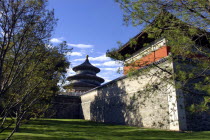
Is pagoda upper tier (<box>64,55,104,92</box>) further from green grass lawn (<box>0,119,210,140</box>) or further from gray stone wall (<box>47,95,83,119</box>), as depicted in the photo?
green grass lawn (<box>0,119,210,140</box>)

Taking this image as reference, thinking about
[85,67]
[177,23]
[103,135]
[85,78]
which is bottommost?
[103,135]

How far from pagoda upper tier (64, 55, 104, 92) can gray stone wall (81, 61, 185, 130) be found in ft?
18.4

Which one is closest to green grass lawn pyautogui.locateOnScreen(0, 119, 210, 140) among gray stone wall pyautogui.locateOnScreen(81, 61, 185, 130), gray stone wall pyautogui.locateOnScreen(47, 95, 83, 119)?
gray stone wall pyautogui.locateOnScreen(81, 61, 185, 130)

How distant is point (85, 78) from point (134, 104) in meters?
15.7

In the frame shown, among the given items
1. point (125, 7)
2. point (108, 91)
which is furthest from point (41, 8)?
point (108, 91)

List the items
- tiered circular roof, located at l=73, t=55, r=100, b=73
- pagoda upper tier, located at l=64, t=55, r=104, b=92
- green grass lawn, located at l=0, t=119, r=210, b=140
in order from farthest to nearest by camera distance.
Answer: tiered circular roof, located at l=73, t=55, r=100, b=73, pagoda upper tier, located at l=64, t=55, r=104, b=92, green grass lawn, located at l=0, t=119, r=210, b=140

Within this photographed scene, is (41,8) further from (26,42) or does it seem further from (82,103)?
(82,103)

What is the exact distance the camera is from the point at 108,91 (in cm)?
1520

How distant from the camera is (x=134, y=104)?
11.7 meters

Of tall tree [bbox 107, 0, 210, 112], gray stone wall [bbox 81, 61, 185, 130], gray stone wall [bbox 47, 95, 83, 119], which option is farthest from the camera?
gray stone wall [bbox 47, 95, 83, 119]

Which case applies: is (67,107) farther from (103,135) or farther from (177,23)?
(177,23)

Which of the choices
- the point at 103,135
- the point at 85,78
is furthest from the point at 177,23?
the point at 85,78

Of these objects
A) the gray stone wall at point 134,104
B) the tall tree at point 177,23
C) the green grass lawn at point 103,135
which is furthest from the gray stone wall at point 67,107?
the tall tree at point 177,23

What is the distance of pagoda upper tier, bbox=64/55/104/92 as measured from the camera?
83.5ft
